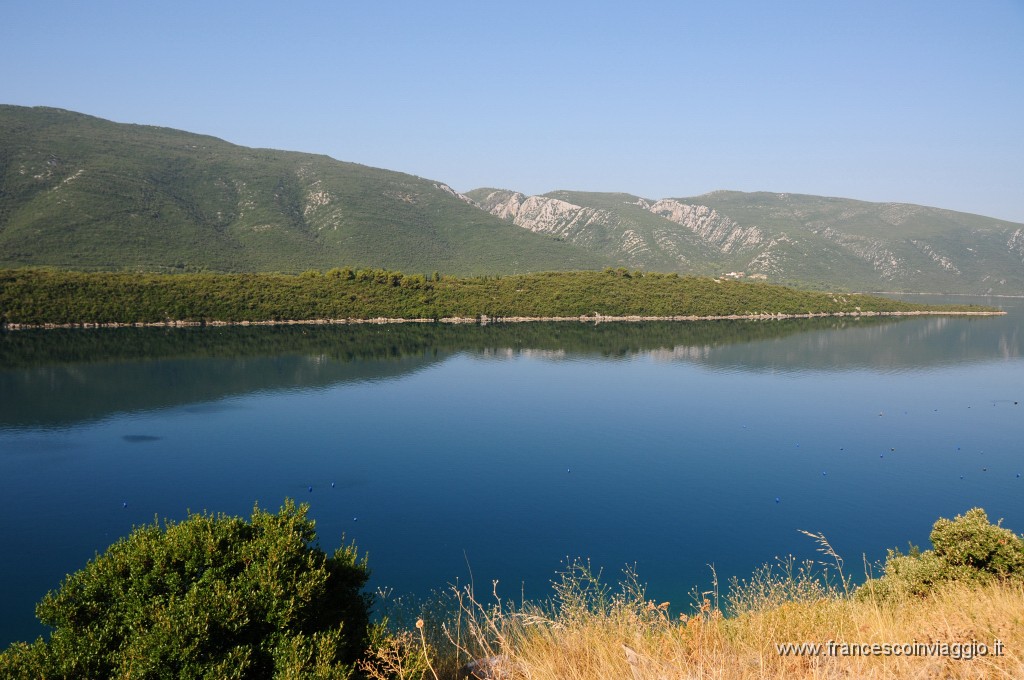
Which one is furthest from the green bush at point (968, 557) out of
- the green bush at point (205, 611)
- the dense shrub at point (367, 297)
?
the dense shrub at point (367, 297)

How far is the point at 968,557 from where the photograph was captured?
14141 mm

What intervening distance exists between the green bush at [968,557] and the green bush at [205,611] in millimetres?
11168

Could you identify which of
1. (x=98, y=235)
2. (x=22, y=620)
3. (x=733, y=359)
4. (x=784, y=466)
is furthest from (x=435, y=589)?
(x=98, y=235)

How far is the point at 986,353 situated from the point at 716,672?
418ft

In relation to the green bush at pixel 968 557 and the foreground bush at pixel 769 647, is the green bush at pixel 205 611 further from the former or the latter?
the green bush at pixel 968 557

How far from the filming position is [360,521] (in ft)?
114

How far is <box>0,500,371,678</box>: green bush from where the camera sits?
29.9ft

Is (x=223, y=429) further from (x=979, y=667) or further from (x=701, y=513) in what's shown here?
(x=979, y=667)

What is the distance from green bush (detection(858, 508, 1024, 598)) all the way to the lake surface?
12.6 meters

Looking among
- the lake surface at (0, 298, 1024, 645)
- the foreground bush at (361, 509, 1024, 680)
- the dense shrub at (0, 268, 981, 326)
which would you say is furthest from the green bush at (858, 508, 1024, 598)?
the dense shrub at (0, 268, 981, 326)

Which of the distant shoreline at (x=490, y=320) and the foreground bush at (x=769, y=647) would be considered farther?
the distant shoreline at (x=490, y=320)

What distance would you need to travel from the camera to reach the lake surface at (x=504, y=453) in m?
31.9

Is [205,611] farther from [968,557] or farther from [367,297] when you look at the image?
[367,297]

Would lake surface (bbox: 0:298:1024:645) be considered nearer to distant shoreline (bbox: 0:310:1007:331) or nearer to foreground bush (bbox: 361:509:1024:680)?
distant shoreline (bbox: 0:310:1007:331)
